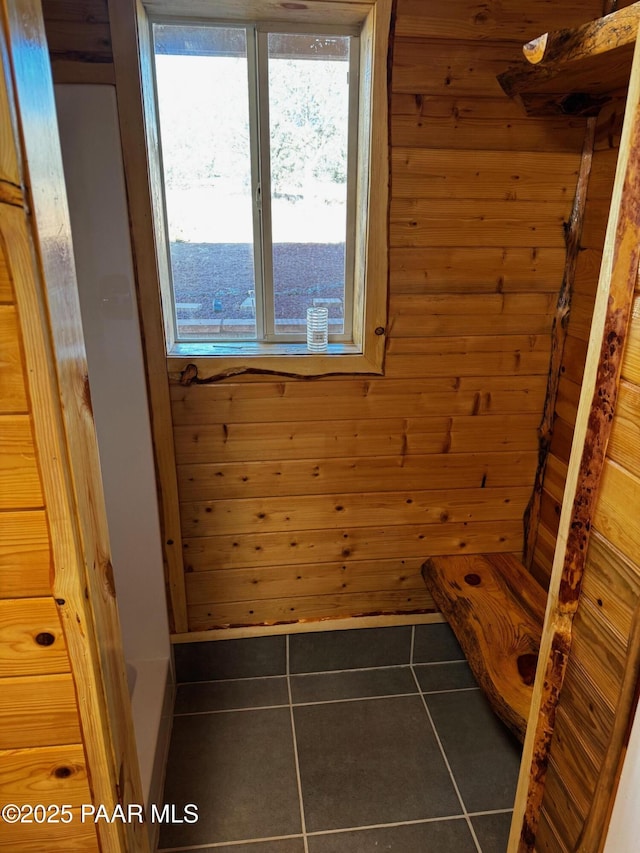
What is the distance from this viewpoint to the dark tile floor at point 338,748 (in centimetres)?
161

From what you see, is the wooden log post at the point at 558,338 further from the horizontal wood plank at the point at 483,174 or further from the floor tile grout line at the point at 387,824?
the floor tile grout line at the point at 387,824

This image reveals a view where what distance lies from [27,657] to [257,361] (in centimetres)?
111

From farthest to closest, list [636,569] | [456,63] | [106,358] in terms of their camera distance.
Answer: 1. [106,358]
2. [456,63]
3. [636,569]

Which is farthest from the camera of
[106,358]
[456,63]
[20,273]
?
[106,358]

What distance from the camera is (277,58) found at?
168 centimetres

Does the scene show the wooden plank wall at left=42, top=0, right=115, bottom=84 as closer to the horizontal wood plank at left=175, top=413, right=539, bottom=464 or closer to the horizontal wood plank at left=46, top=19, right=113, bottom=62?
the horizontal wood plank at left=46, top=19, right=113, bottom=62

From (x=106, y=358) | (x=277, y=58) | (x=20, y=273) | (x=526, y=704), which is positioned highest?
(x=277, y=58)

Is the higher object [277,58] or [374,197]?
[277,58]

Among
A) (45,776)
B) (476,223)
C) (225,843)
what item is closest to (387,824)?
(225,843)

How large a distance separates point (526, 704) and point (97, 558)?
3.90 ft

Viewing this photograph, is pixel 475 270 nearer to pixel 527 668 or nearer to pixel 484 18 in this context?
pixel 484 18

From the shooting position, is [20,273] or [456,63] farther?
[456,63]

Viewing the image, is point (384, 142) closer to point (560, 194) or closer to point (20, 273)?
point (560, 194)

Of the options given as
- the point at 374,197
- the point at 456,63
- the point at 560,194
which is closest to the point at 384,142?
the point at 374,197
